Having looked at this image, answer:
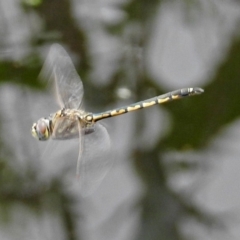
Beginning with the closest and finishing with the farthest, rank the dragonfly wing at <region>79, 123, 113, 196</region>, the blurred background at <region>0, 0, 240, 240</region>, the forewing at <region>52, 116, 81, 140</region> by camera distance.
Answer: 1. the dragonfly wing at <region>79, 123, 113, 196</region>
2. the forewing at <region>52, 116, 81, 140</region>
3. the blurred background at <region>0, 0, 240, 240</region>

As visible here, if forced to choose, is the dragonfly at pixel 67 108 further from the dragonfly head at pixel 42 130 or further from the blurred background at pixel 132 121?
the blurred background at pixel 132 121

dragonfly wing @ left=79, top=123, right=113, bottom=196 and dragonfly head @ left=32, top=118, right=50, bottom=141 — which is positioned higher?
dragonfly head @ left=32, top=118, right=50, bottom=141

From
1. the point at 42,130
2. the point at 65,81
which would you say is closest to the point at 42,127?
the point at 42,130

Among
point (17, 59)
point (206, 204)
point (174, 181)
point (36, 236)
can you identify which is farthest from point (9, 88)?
point (206, 204)

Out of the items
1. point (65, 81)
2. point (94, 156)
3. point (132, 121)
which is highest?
point (65, 81)

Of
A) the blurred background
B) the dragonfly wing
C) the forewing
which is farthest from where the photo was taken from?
the blurred background

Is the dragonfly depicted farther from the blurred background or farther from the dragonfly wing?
the blurred background

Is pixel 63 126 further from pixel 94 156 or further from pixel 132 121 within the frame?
pixel 132 121

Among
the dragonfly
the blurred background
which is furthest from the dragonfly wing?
the blurred background
